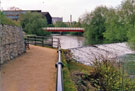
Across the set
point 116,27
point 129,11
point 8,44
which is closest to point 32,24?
point 116,27

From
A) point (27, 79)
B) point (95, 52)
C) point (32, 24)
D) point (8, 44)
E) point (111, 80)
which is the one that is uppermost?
point (32, 24)

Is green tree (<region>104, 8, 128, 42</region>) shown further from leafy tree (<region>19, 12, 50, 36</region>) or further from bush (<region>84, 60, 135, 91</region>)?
bush (<region>84, 60, 135, 91</region>)

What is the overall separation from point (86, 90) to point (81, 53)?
13.3 meters

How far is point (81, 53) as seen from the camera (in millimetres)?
19281

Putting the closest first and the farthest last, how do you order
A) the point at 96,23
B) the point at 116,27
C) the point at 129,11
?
1. the point at 129,11
2. the point at 116,27
3. the point at 96,23

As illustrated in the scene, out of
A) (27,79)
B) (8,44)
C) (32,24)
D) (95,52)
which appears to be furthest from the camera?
(32,24)

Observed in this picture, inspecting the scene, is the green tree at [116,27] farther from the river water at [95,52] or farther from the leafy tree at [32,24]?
the leafy tree at [32,24]

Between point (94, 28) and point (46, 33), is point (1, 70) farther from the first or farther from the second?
point (46, 33)

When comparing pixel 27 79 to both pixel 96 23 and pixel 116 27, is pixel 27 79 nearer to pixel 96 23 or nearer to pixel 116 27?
pixel 116 27

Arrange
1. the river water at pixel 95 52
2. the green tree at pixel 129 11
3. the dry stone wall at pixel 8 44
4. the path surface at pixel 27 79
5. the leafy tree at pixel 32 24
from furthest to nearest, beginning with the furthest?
the leafy tree at pixel 32 24 → the green tree at pixel 129 11 → the river water at pixel 95 52 → the dry stone wall at pixel 8 44 → the path surface at pixel 27 79

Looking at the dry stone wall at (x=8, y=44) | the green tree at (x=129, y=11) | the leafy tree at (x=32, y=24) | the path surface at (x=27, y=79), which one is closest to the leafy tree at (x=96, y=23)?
the leafy tree at (x=32, y=24)

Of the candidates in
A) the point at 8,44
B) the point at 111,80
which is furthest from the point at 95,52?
the point at 111,80

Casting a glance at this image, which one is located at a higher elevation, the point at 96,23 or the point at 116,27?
the point at 96,23

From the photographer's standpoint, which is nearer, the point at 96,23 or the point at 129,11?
the point at 129,11
